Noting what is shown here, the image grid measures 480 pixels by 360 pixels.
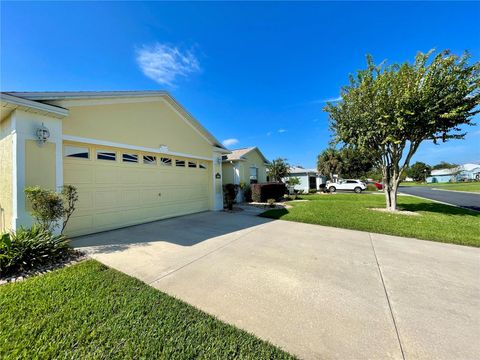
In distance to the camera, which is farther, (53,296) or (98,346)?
(53,296)

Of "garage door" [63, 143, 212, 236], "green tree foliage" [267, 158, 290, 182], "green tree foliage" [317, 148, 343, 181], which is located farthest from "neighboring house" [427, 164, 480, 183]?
"garage door" [63, 143, 212, 236]

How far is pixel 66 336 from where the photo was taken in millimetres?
2102

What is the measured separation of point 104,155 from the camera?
6473 mm

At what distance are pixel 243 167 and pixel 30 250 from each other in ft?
41.6

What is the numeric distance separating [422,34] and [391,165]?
244 inches

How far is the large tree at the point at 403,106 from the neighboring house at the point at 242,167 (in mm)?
7217

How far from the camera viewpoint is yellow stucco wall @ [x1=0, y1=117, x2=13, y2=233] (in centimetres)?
478

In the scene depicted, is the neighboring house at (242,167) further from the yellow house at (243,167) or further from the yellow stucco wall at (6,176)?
the yellow stucco wall at (6,176)

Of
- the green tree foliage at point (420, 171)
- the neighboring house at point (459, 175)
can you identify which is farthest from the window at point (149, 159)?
the green tree foliage at point (420, 171)

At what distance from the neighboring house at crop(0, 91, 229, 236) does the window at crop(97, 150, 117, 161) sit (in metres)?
0.03

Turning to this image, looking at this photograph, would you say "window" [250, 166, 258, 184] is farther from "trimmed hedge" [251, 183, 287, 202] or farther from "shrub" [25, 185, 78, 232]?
"shrub" [25, 185, 78, 232]

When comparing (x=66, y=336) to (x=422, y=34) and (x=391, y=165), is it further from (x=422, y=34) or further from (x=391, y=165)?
(x=422, y=34)

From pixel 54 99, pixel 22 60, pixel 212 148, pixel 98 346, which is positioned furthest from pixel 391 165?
pixel 22 60

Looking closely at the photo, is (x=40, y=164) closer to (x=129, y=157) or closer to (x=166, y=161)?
(x=129, y=157)
